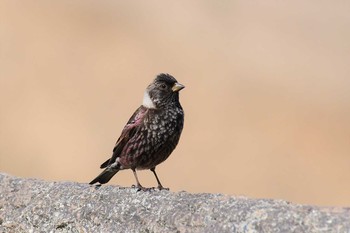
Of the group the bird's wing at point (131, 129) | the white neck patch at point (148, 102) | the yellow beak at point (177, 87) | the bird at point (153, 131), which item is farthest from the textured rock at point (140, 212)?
the yellow beak at point (177, 87)

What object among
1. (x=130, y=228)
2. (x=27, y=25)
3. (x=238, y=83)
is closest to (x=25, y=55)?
(x=27, y=25)

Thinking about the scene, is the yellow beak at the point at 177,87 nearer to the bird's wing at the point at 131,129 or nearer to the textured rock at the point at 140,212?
the bird's wing at the point at 131,129

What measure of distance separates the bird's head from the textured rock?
4.54ft

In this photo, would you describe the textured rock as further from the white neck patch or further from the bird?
the white neck patch

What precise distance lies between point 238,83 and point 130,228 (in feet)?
70.8

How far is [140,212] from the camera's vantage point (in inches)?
218

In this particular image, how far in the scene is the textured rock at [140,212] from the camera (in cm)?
470

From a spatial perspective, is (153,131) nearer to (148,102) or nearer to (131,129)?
(131,129)

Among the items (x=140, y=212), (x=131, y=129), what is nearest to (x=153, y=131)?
(x=131, y=129)

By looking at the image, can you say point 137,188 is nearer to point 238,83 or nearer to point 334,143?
point 334,143

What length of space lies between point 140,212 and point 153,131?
175 cm

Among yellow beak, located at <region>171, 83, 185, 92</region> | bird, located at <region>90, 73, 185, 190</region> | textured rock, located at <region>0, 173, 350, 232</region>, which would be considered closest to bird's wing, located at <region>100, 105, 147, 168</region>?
bird, located at <region>90, 73, 185, 190</region>

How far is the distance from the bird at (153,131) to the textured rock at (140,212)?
1.01 meters

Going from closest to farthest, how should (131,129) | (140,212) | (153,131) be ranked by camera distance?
(140,212), (153,131), (131,129)
